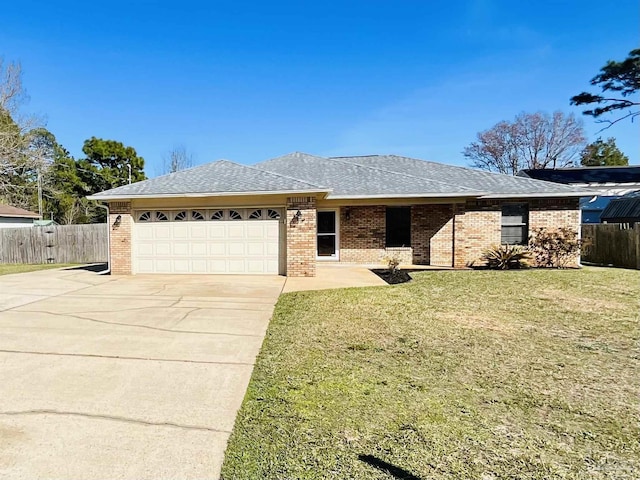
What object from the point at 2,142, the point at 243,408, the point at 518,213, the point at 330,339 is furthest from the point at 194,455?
the point at 2,142

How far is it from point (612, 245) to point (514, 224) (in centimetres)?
411

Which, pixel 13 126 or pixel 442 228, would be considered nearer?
pixel 442 228

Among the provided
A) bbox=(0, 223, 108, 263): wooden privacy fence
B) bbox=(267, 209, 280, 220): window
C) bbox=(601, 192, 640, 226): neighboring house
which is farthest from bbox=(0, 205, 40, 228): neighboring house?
bbox=(601, 192, 640, 226): neighboring house

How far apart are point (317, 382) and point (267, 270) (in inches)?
301

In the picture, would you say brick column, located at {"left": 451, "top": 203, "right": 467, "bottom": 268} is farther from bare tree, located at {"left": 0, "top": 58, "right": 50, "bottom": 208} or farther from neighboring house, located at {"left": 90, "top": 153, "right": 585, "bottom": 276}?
bare tree, located at {"left": 0, "top": 58, "right": 50, "bottom": 208}

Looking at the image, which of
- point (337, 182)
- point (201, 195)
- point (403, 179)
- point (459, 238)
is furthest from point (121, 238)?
point (459, 238)

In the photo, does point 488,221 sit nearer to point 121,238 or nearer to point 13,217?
point 121,238

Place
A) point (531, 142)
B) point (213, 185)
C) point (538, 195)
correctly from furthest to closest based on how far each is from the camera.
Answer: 1. point (531, 142)
2. point (538, 195)
3. point (213, 185)

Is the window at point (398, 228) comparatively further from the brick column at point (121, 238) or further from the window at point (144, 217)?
the brick column at point (121, 238)

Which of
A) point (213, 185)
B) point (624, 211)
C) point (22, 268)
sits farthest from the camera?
point (624, 211)

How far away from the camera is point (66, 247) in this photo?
671 inches

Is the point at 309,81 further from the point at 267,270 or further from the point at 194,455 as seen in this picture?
the point at 194,455

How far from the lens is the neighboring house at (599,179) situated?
22953 millimetres

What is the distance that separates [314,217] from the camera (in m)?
10.6
